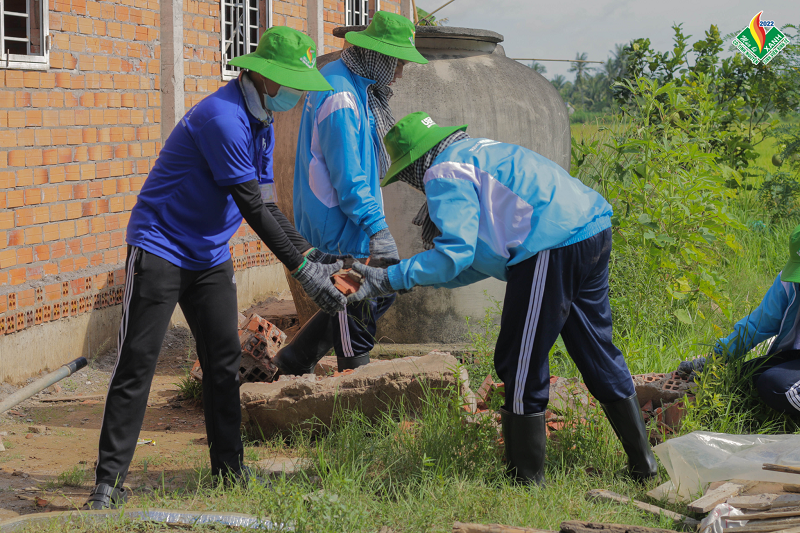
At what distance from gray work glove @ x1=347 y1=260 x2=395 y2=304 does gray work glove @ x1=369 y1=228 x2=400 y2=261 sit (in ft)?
2.07

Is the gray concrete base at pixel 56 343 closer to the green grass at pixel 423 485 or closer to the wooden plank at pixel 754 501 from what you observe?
the green grass at pixel 423 485

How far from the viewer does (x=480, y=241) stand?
304 centimetres

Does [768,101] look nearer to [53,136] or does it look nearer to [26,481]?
[53,136]

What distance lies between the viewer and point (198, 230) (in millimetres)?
3186

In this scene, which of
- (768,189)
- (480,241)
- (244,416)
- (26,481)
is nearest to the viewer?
(480,241)

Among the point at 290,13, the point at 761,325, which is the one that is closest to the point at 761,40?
the point at 290,13

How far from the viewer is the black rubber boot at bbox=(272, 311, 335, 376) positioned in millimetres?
4387

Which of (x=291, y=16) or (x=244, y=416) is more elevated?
(x=291, y=16)

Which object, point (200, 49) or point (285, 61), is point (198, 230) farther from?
point (200, 49)

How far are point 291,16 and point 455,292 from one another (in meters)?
4.29

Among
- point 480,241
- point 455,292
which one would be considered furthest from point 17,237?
point 480,241

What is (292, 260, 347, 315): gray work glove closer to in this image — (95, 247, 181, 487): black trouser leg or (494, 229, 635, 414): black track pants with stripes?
(95, 247, 181, 487): black trouser leg

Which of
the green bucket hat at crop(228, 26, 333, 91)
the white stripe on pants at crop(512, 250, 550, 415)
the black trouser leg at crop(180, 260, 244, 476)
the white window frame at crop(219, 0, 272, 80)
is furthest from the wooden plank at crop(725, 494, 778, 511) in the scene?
the white window frame at crop(219, 0, 272, 80)

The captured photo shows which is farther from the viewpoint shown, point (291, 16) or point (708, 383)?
point (291, 16)
